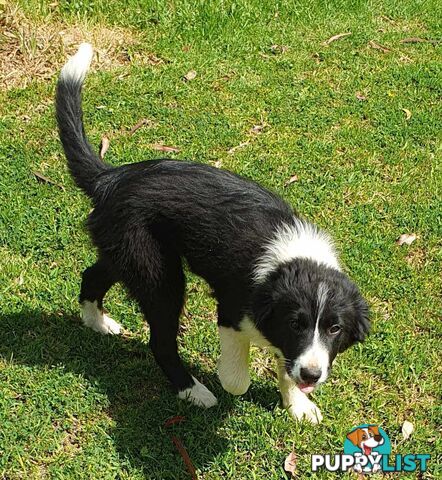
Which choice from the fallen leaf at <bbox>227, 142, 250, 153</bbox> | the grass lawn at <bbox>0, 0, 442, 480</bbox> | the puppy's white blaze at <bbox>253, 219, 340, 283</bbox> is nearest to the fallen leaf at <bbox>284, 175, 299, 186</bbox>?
the grass lawn at <bbox>0, 0, 442, 480</bbox>

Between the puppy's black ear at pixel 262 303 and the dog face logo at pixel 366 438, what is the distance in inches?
37.7

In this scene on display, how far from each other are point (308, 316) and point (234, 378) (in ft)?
2.37

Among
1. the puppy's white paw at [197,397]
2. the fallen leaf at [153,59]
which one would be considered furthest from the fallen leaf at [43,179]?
the puppy's white paw at [197,397]

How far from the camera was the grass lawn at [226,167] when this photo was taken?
3.67 metres

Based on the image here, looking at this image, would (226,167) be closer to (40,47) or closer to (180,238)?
(180,238)

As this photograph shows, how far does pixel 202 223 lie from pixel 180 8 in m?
4.31

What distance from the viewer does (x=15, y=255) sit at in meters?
4.66

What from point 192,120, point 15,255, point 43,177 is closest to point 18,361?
point 15,255

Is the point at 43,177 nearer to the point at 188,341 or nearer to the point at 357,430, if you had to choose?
the point at 188,341

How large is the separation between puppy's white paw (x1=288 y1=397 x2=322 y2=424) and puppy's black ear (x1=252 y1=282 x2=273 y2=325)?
73 centimetres

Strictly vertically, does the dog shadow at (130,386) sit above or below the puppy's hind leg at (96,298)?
below

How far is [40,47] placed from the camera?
21.3 ft

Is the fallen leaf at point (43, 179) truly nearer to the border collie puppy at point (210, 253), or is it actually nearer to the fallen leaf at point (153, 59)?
the border collie puppy at point (210, 253)

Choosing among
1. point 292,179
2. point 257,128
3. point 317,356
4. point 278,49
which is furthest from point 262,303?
point 278,49
